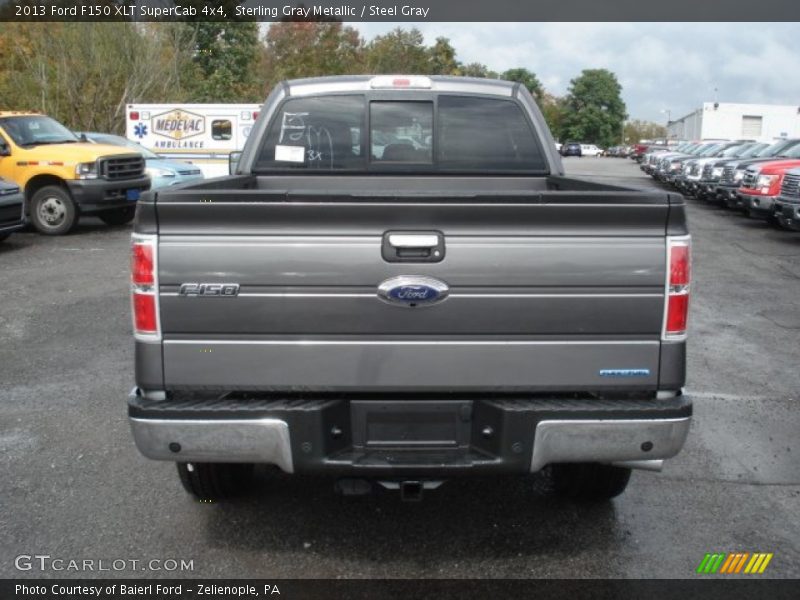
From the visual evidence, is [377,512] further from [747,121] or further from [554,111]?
[554,111]

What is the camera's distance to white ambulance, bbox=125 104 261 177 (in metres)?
23.9

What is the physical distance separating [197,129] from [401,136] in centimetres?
2003

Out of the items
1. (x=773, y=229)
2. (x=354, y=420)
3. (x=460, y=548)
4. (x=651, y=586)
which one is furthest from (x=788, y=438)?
(x=773, y=229)

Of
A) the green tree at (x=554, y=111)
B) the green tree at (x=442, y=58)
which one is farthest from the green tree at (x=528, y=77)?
the green tree at (x=442, y=58)

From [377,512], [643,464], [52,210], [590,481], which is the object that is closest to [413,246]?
[643,464]

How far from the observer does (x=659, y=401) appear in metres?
3.32

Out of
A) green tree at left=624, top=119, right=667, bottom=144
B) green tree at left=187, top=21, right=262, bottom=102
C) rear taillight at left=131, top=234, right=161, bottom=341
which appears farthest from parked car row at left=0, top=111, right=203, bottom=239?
green tree at left=624, top=119, right=667, bottom=144

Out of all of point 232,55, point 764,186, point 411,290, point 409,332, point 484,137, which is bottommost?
point 764,186

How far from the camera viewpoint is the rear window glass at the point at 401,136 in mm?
5211

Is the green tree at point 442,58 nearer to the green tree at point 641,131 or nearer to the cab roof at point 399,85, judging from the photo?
the cab roof at point 399,85

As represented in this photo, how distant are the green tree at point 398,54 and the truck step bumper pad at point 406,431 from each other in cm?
4962

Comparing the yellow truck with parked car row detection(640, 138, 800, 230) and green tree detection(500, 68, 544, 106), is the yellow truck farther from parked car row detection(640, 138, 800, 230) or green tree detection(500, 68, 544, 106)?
green tree detection(500, 68, 544, 106)

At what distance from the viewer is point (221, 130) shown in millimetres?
23938

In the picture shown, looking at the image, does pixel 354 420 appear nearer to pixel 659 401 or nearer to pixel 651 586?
pixel 659 401
